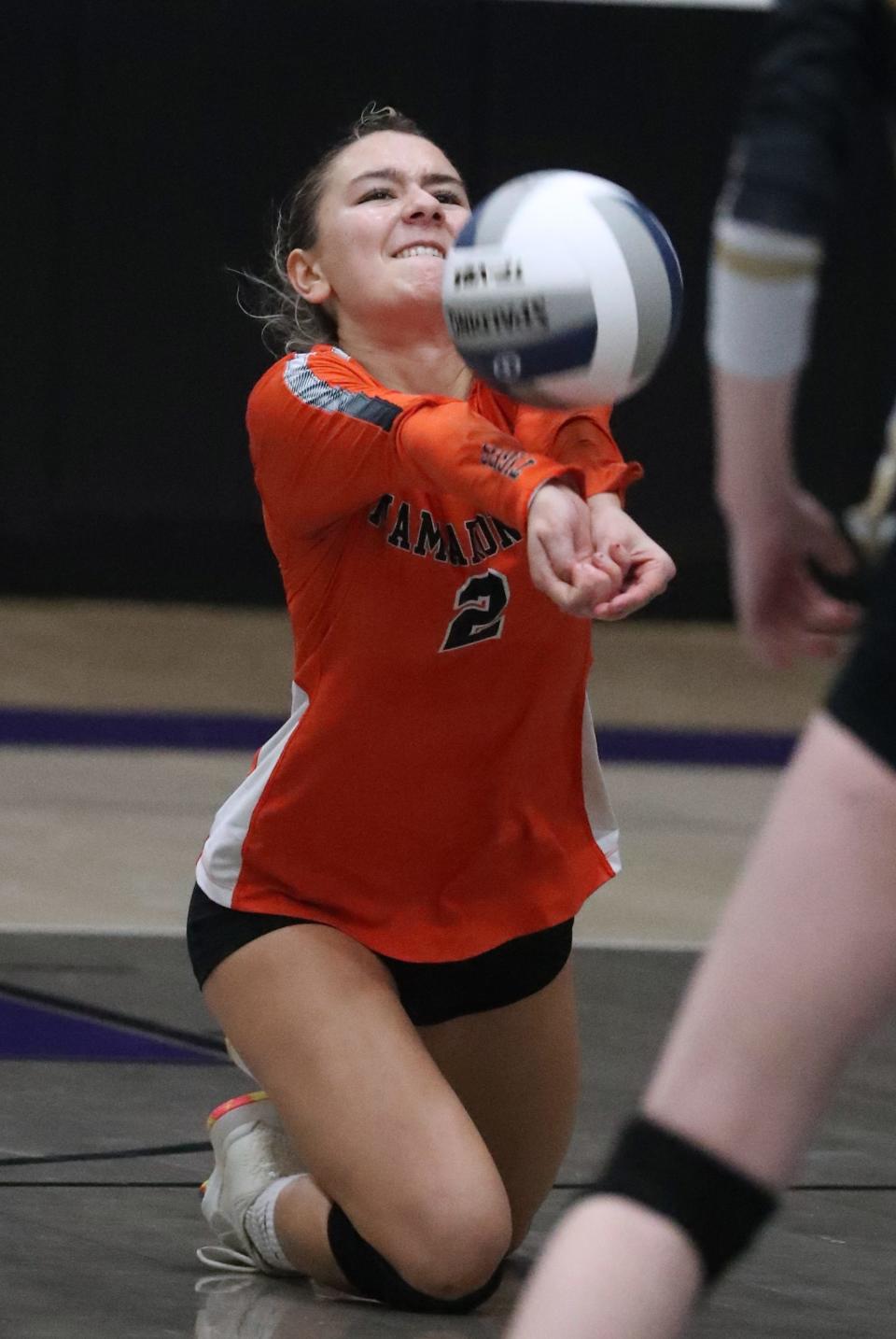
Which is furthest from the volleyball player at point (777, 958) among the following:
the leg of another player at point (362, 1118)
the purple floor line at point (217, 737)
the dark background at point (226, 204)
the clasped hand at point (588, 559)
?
the dark background at point (226, 204)

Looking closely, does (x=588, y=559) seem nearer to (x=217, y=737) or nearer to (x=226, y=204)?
(x=217, y=737)

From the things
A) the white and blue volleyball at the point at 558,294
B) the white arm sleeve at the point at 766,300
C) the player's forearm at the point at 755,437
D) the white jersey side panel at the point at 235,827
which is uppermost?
the white arm sleeve at the point at 766,300

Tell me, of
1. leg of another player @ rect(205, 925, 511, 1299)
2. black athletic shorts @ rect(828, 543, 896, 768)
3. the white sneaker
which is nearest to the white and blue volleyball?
leg of another player @ rect(205, 925, 511, 1299)

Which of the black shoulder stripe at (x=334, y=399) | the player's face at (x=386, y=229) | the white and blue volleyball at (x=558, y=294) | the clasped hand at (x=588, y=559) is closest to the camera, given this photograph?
the clasped hand at (x=588, y=559)

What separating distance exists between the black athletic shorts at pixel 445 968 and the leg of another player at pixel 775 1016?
3.85 feet

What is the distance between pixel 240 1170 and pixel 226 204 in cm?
622

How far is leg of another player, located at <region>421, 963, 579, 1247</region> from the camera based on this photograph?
2.64 m

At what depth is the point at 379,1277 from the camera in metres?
2.45

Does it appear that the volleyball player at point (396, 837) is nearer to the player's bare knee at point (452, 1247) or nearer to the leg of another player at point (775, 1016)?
the player's bare knee at point (452, 1247)

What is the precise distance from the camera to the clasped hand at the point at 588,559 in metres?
2.02

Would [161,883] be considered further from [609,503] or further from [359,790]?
[609,503]

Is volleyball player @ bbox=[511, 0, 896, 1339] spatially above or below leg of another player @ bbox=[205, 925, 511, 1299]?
above

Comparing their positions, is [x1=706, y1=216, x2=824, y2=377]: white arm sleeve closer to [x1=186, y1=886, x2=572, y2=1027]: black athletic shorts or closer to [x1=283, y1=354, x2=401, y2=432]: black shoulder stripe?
[x1=283, y1=354, x2=401, y2=432]: black shoulder stripe

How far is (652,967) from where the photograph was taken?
4164mm
